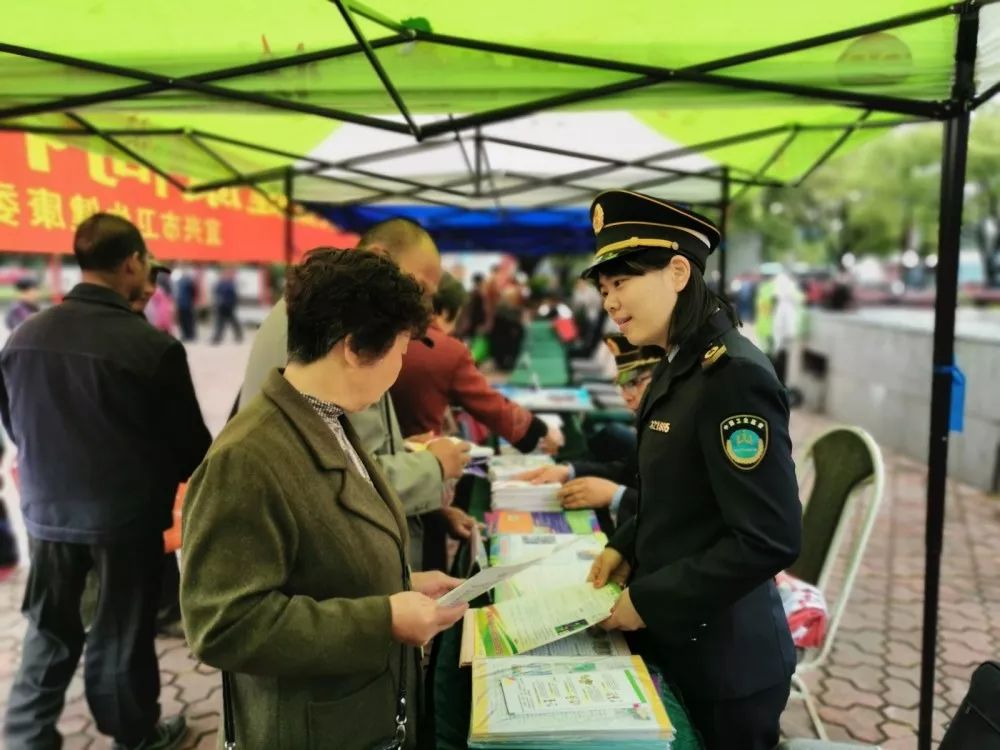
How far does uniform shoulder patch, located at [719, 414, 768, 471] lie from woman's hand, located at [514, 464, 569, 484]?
1348mm

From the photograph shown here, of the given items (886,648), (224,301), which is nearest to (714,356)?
(886,648)

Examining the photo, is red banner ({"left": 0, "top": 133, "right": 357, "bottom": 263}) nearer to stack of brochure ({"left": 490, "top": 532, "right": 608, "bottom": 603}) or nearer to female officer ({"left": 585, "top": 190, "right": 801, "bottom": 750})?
stack of brochure ({"left": 490, "top": 532, "right": 608, "bottom": 603})

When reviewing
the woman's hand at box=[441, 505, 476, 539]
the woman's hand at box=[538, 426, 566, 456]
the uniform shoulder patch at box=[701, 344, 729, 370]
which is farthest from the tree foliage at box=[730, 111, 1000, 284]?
the uniform shoulder patch at box=[701, 344, 729, 370]

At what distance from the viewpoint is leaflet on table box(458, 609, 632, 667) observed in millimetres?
1515

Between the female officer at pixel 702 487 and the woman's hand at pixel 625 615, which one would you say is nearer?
the female officer at pixel 702 487

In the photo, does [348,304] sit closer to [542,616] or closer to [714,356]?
[714,356]

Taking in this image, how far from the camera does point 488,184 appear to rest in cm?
585

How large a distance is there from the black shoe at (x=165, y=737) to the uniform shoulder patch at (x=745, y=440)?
8.21 ft

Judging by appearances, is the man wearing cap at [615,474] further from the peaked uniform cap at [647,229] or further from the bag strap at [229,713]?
the bag strap at [229,713]

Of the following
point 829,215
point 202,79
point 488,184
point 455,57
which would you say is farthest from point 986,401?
point 829,215

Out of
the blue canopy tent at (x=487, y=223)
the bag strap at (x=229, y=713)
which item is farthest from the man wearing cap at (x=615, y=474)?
the blue canopy tent at (x=487, y=223)

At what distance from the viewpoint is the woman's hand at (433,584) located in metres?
1.58

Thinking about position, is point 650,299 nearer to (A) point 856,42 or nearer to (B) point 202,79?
(A) point 856,42

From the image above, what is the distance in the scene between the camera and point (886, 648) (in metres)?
3.74
